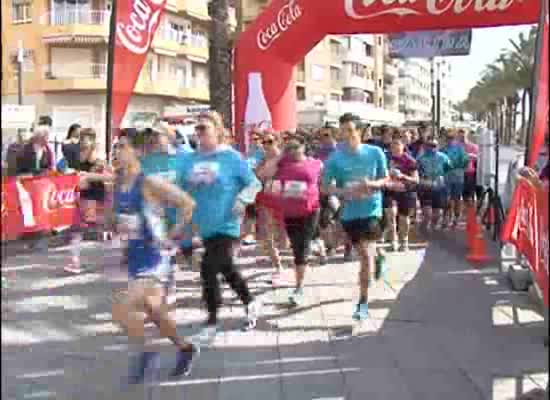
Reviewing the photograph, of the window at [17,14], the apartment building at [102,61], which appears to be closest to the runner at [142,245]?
the window at [17,14]

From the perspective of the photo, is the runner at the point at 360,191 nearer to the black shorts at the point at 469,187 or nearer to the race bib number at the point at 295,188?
the race bib number at the point at 295,188

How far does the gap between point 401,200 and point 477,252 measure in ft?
4.71

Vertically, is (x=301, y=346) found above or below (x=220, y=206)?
below

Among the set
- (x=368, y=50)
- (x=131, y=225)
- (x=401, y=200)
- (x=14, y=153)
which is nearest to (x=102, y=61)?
(x=401, y=200)

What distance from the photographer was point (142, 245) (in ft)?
16.8

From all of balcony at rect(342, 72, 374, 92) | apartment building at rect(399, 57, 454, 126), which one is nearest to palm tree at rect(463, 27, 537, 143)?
balcony at rect(342, 72, 374, 92)

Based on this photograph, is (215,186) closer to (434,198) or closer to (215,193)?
(215,193)

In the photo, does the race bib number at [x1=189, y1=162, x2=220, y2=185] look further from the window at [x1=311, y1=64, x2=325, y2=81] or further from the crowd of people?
the window at [x1=311, y1=64, x2=325, y2=81]

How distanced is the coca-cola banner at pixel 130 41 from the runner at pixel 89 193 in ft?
1.47

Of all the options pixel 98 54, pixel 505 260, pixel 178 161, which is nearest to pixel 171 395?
pixel 178 161

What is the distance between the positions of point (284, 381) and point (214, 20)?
9927mm

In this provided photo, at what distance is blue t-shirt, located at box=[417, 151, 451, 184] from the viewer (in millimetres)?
12898

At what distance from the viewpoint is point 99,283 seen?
836 centimetres

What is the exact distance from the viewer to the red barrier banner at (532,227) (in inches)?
173
